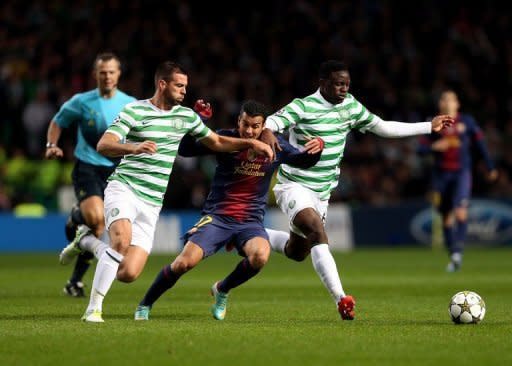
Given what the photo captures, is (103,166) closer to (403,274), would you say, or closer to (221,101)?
(403,274)

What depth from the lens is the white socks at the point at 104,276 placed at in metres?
9.05

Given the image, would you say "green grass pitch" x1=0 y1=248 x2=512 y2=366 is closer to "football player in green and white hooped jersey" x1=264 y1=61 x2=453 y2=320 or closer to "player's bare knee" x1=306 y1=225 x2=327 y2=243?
"player's bare knee" x1=306 y1=225 x2=327 y2=243

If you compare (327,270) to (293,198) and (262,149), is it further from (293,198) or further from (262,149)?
(262,149)

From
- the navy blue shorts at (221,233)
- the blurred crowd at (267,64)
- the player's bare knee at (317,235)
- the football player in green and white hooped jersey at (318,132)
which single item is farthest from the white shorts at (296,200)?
the blurred crowd at (267,64)

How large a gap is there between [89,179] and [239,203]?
284 centimetres

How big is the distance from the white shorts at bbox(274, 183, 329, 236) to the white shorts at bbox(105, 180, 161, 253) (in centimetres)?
137

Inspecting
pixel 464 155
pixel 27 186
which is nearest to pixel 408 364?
pixel 464 155

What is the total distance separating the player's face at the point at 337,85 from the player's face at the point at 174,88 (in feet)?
5.00

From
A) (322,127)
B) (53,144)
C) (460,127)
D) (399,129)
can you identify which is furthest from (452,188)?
(53,144)

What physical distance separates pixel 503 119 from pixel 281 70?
4.71 metres

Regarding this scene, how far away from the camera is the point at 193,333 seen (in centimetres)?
827

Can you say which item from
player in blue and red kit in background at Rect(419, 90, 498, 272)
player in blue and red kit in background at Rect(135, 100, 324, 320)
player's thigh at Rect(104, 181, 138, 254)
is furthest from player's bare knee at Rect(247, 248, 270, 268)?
player in blue and red kit in background at Rect(419, 90, 498, 272)

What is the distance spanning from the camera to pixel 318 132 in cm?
1056

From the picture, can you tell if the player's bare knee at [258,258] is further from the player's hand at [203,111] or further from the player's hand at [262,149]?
the player's hand at [203,111]
